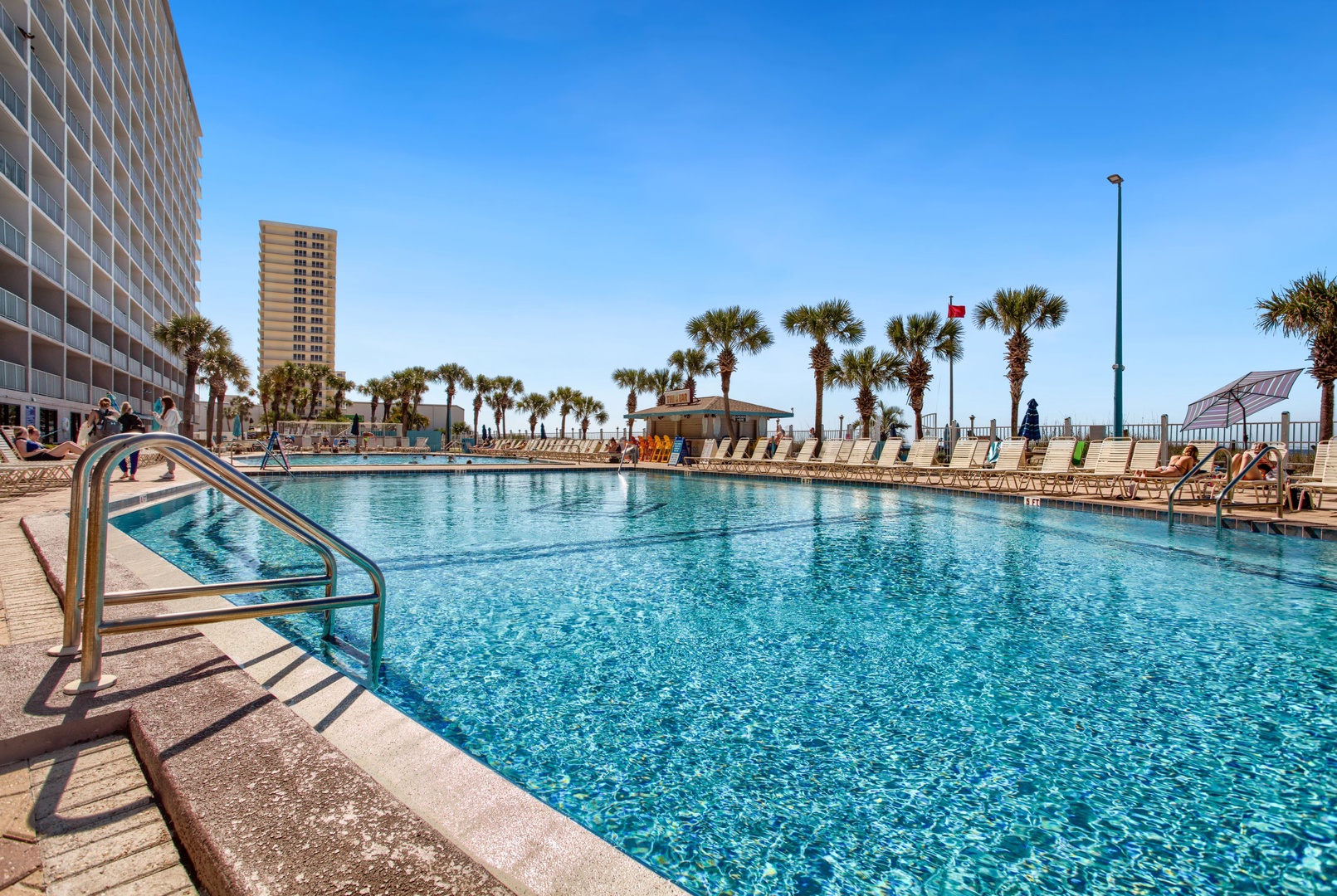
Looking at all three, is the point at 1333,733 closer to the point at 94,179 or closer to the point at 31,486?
the point at 31,486

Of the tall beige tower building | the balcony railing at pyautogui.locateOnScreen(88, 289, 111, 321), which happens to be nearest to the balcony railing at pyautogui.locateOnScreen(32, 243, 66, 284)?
the balcony railing at pyautogui.locateOnScreen(88, 289, 111, 321)

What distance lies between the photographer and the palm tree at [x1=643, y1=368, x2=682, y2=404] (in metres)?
47.3

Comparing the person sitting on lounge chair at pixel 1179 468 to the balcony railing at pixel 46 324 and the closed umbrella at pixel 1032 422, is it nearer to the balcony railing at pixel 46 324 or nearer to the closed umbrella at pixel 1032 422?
the closed umbrella at pixel 1032 422

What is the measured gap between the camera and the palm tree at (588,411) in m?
65.6

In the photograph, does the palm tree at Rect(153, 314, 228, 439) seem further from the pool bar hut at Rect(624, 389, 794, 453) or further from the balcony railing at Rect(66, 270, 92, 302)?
the pool bar hut at Rect(624, 389, 794, 453)

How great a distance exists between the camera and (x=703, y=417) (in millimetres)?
35812

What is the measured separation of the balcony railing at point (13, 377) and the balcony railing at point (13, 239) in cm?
375

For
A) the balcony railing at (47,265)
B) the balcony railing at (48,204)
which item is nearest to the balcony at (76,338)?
the balcony railing at (47,265)

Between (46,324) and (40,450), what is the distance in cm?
1537

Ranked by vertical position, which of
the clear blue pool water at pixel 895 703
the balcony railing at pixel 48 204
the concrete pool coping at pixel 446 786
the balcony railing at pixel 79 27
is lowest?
the clear blue pool water at pixel 895 703

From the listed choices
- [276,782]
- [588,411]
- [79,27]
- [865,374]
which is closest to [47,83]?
[79,27]

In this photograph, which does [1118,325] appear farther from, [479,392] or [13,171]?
[479,392]

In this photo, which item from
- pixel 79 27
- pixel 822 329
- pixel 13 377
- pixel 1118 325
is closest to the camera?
pixel 1118 325

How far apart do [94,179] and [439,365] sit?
30.4 m
